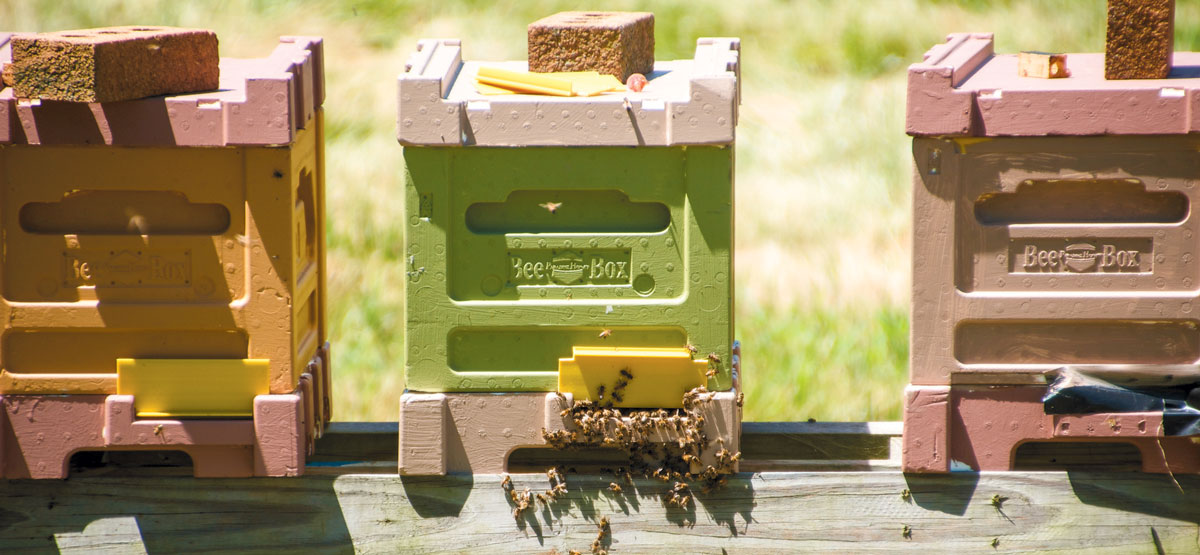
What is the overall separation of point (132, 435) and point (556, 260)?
1460mm

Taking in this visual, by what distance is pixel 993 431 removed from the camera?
3855 mm

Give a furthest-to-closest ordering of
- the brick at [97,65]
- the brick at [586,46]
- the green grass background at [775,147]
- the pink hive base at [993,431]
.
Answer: the green grass background at [775,147] < the brick at [586,46] < the pink hive base at [993,431] < the brick at [97,65]

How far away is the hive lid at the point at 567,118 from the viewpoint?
143 inches

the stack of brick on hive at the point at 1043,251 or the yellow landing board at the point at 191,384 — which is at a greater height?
the stack of brick on hive at the point at 1043,251

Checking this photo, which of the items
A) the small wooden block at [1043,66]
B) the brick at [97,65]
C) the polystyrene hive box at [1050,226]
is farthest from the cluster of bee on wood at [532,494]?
the small wooden block at [1043,66]

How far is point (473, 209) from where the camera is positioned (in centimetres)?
382

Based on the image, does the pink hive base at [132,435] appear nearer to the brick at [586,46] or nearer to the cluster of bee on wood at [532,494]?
the cluster of bee on wood at [532,494]

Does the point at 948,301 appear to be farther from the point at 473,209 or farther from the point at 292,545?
the point at 292,545

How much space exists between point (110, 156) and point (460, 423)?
1370 millimetres

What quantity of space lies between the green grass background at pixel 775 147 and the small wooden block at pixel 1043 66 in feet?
8.76

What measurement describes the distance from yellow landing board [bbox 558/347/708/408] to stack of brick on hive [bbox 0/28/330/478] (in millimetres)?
894

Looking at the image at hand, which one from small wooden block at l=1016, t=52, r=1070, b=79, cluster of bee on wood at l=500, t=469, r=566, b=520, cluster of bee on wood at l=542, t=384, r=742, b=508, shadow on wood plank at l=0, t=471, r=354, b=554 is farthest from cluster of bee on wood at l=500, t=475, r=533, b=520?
small wooden block at l=1016, t=52, r=1070, b=79

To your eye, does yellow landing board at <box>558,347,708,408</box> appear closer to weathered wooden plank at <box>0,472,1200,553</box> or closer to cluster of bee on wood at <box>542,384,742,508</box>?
cluster of bee on wood at <box>542,384,742,508</box>

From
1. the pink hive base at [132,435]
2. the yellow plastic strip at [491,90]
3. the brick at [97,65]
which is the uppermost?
the brick at [97,65]
